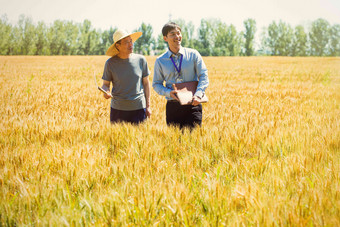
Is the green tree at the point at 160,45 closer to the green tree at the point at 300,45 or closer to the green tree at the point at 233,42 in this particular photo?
the green tree at the point at 233,42

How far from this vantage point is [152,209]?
177 cm

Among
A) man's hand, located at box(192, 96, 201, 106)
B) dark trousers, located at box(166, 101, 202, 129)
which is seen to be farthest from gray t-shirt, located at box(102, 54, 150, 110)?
man's hand, located at box(192, 96, 201, 106)

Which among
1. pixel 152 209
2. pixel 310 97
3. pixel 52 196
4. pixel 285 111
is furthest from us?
pixel 310 97

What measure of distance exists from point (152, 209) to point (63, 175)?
88cm

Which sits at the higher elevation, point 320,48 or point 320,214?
point 320,48

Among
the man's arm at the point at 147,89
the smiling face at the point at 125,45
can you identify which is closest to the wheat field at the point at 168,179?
the man's arm at the point at 147,89

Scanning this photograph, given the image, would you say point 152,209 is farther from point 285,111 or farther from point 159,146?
point 285,111

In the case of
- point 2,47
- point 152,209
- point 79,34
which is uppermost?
point 79,34

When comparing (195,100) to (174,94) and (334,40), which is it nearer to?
(174,94)

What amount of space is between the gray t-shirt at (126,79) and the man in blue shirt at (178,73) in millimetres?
365

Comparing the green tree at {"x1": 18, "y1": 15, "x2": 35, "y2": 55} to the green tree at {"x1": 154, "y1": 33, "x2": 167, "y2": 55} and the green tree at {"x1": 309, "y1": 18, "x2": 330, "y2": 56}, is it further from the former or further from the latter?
the green tree at {"x1": 309, "y1": 18, "x2": 330, "y2": 56}

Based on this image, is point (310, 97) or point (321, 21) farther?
point (321, 21)

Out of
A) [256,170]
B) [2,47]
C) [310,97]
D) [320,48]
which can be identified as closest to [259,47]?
[320,48]

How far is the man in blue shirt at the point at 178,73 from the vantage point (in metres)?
3.78
